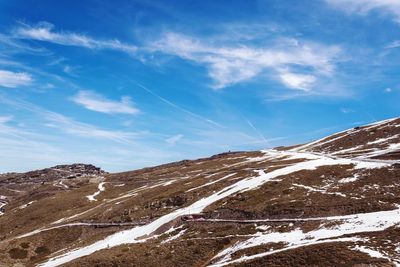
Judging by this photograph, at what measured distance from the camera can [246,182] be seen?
95500 millimetres

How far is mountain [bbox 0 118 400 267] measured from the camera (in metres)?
47.0

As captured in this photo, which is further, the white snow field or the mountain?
the white snow field

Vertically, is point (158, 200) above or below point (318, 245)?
above

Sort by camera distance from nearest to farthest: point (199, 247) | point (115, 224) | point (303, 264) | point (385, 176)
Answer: point (303, 264) < point (199, 247) < point (385, 176) < point (115, 224)

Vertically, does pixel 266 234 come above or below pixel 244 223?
below

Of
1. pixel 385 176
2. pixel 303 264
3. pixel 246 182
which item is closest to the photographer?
pixel 303 264

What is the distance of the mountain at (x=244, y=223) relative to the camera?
47.0 meters

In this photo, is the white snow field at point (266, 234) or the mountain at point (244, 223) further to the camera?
the white snow field at point (266, 234)

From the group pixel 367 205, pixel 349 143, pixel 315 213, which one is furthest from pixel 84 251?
pixel 349 143

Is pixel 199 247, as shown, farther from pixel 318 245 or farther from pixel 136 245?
pixel 318 245

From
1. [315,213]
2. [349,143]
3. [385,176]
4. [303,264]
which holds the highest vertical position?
[349,143]

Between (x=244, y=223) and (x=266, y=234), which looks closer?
(x=266, y=234)

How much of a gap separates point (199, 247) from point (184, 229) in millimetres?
12197

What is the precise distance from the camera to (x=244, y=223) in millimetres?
66000
